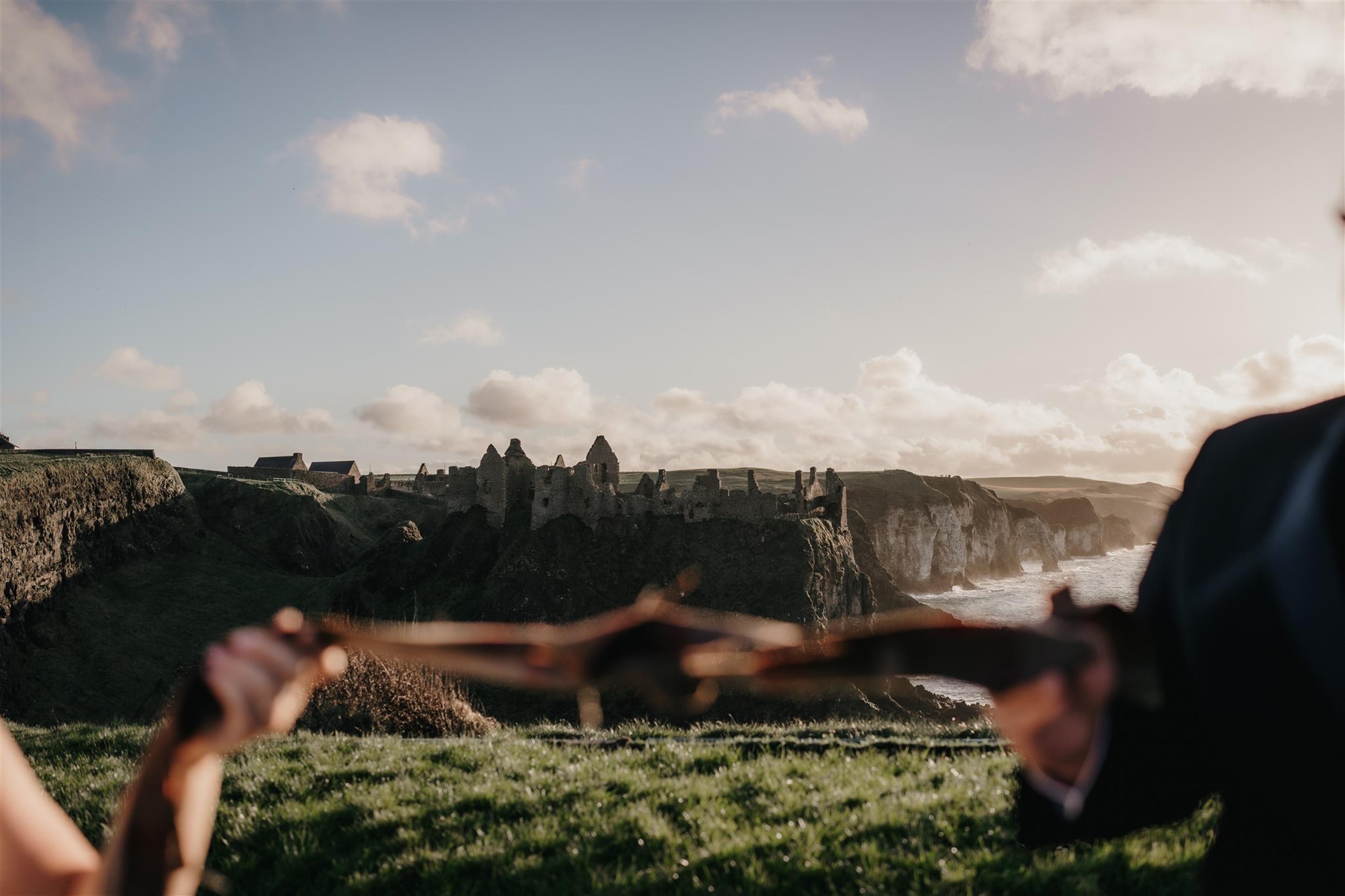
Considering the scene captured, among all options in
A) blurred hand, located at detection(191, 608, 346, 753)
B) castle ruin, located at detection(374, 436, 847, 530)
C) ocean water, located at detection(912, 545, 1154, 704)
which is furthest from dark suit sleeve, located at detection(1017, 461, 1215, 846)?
ocean water, located at detection(912, 545, 1154, 704)

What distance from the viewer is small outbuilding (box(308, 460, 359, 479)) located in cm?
12119

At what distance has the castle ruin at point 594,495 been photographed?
6191cm

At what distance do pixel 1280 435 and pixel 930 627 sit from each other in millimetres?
1275

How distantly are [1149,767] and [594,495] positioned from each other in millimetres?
61088

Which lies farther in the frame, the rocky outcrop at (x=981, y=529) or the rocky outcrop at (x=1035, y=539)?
the rocky outcrop at (x=1035, y=539)

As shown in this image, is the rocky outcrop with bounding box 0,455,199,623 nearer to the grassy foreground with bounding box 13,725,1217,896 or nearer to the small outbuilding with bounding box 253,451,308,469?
the grassy foreground with bounding box 13,725,1217,896

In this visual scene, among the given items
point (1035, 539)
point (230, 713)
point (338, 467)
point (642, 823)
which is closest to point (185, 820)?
point (230, 713)

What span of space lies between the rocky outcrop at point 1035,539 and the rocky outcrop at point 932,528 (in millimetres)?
12057

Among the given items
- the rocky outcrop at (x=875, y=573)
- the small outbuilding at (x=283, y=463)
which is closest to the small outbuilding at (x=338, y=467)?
the small outbuilding at (x=283, y=463)

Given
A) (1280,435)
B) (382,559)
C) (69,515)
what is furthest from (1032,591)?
(1280,435)

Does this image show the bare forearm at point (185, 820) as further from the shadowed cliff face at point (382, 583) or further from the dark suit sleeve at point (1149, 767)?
the shadowed cliff face at point (382, 583)

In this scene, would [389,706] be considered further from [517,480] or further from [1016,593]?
[1016,593]

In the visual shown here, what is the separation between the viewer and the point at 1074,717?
128cm

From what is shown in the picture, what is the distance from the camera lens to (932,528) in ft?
437
